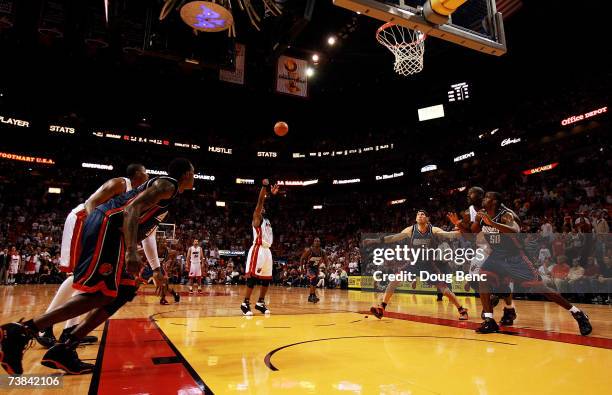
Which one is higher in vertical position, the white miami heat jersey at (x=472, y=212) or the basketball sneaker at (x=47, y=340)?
the white miami heat jersey at (x=472, y=212)

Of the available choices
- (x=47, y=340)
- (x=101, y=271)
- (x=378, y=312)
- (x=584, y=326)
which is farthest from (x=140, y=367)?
(x=584, y=326)

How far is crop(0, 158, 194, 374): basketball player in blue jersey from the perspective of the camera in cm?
239

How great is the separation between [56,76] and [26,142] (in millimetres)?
5863

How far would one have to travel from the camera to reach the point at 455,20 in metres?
6.19

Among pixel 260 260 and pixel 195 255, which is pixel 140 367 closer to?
pixel 260 260

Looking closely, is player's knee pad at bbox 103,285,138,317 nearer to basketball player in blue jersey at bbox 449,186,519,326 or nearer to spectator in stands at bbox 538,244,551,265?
basketball player in blue jersey at bbox 449,186,519,326

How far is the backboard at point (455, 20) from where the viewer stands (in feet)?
18.0

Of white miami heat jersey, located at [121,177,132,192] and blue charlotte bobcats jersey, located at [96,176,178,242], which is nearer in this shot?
blue charlotte bobcats jersey, located at [96,176,178,242]

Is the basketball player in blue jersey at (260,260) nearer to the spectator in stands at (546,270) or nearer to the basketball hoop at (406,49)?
the basketball hoop at (406,49)

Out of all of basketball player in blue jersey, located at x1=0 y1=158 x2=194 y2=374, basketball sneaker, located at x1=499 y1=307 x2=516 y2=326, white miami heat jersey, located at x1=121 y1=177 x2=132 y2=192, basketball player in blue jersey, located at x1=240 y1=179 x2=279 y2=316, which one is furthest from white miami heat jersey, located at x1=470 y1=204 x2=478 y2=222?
white miami heat jersey, located at x1=121 y1=177 x2=132 y2=192

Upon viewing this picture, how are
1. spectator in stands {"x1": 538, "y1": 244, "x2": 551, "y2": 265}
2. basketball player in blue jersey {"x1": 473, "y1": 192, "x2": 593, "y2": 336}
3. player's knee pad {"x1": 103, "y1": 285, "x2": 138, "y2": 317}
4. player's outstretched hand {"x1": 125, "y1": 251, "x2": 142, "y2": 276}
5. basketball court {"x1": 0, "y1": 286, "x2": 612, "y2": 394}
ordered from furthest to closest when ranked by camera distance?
spectator in stands {"x1": 538, "y1": 244, "x2": 551, "y2": 265}, basketball player in blue jersey {"x1": 473, "y1": 192, "x2": 593, "y2": 336}, player's knee pad {"x1": 103, "y1": 285, "x2": 138, "y2": 317}, player's outstretched hand {"x1": 125, "y1": 251, "x2": 142, "y2": 276}, basketball court {"x1": 0, "y1": 286, "x2": 612, "y2": 394}

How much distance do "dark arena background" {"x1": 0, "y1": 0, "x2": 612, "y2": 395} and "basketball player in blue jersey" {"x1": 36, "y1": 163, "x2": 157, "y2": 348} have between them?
0.9 inches

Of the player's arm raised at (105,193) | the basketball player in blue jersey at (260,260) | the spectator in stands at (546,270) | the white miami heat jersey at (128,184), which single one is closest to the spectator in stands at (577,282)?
the spectator in stands at (546,270)

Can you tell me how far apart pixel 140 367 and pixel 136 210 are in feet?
3.77
